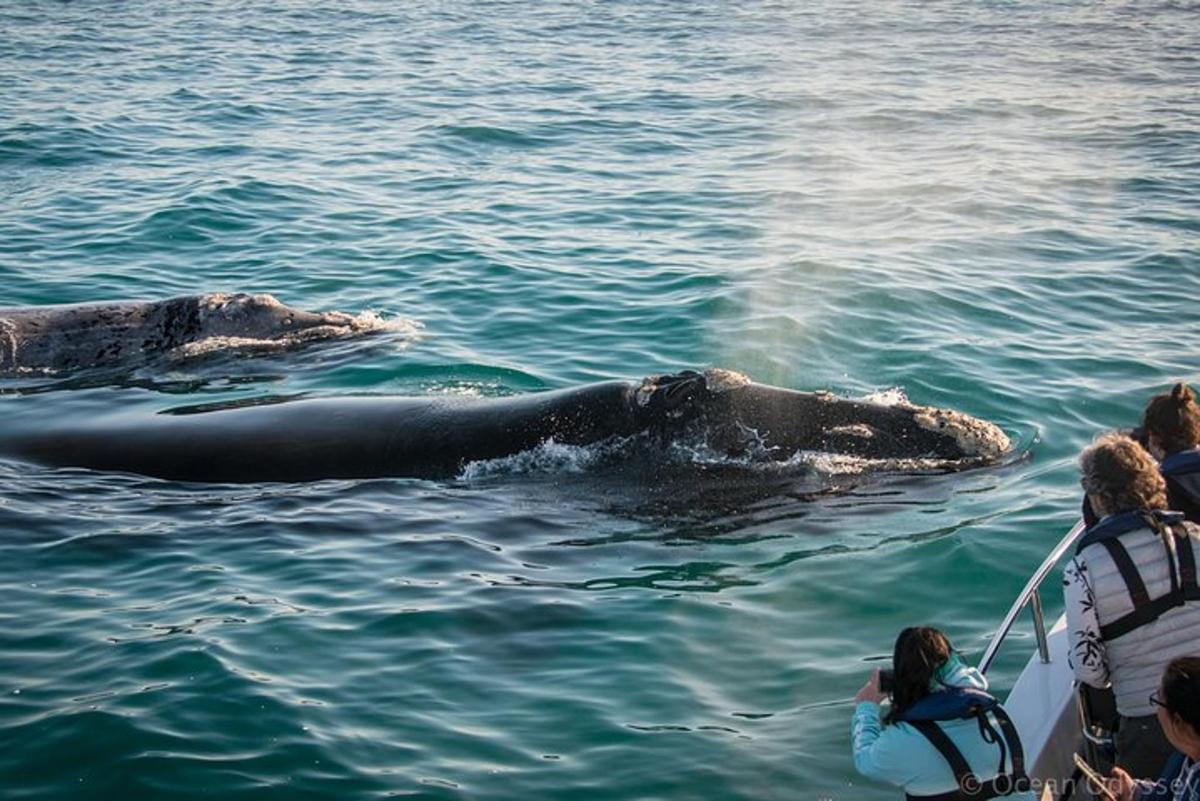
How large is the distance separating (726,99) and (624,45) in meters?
8.36

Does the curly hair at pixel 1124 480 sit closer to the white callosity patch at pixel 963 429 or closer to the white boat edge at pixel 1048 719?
the white boat edge at pixel 1048 719

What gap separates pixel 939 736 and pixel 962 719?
0.39 ft

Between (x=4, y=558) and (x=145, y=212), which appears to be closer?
(x=4, y=558)

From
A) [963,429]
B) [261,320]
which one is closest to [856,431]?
[963,429]

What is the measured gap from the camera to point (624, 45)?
39.0m

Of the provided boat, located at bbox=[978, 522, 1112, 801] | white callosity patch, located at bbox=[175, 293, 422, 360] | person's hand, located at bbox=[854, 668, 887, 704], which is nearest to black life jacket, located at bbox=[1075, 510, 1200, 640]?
boat, located at bbox=[978, 522, 1112, 801]

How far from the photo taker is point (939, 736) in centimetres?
620

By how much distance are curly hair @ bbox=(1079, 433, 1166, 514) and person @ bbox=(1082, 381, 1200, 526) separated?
0.53 meters

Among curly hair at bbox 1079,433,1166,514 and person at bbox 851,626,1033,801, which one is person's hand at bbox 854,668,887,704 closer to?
person at bbox 851,626,1033,801

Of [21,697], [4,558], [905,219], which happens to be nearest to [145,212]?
[905,219]

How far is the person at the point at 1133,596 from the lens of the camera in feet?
22.2

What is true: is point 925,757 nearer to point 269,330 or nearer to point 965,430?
point 965,430

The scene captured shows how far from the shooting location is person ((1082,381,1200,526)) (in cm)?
761

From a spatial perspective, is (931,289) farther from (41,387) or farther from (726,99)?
(726,99)
